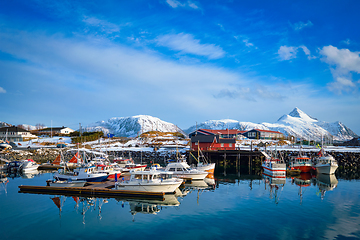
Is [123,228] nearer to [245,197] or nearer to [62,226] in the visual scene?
[62,226]

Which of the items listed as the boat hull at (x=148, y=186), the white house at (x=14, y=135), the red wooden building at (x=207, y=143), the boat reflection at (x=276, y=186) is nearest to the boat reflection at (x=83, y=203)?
the boat hull at (x=148, y=186)

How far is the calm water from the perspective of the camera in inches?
688

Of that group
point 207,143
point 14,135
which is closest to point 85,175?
point 207,143

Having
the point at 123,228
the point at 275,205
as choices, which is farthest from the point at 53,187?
the point at 275,205

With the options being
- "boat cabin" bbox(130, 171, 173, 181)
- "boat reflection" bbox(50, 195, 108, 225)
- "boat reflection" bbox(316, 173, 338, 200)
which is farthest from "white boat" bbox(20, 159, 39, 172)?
"boat reflection" bbox(316, 173, 338, 200)

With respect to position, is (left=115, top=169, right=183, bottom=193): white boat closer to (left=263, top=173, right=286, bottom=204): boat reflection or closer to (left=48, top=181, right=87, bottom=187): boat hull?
(left=48, top=181, right=87, bottom=187): boat hull

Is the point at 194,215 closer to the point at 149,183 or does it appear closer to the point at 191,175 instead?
the point at 149,183

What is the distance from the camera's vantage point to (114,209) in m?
23.3

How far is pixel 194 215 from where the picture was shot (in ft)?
70.4

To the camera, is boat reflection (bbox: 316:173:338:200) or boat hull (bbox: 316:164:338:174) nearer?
boat reflection (bbox: 316:173:338:200)

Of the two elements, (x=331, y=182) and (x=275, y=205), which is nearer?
(x=275, y=205)

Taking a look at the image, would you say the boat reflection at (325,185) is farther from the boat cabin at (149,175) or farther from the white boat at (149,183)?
the boat cabin at (149,175)

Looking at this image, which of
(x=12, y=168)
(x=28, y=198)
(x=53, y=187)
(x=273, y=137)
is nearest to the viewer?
(x=28, y=198)

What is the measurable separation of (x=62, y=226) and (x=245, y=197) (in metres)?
19.2
